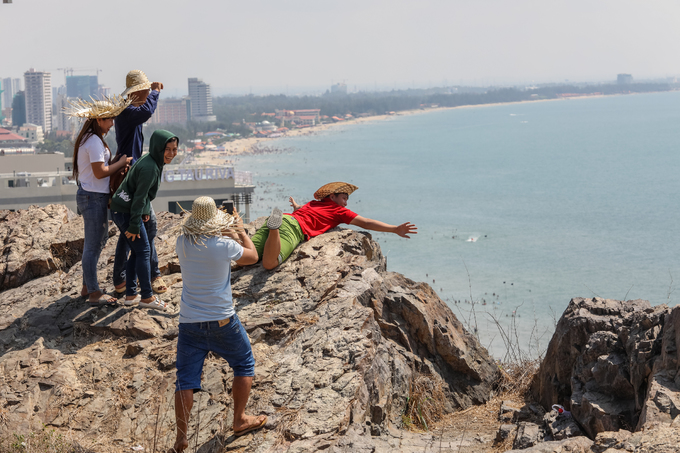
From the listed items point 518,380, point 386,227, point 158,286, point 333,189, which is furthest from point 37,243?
point 518,380

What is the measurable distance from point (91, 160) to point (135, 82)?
0.75m

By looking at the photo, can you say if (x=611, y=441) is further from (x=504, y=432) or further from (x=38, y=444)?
(x=38, y=444)

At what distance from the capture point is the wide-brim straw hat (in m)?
5.00

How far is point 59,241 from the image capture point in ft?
23.2

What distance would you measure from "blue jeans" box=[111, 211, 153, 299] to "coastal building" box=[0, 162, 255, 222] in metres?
27.8

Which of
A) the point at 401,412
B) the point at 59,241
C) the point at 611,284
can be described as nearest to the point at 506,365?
the point at 401,412

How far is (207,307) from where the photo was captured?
379 cm

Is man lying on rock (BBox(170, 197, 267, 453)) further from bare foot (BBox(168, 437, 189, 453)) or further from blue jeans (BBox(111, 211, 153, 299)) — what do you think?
blue jeans (BBox(111, 211, 153, 299))

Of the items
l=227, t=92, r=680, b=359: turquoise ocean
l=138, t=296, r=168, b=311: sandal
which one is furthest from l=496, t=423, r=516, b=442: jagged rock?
l=138, t=296, r=168, b=311: sandal

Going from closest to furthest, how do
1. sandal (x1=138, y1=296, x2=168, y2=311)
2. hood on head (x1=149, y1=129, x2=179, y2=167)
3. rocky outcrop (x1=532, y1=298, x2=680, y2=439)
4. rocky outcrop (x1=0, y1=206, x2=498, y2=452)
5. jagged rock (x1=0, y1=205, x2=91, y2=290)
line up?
rocky outcrop (x1=532, y1=298, x2=680, y2=439) → rocky outcrop (x1=0, y1=206, x2=498, y2=452) → hood on head (x1=149, y1=129, x2=179, y2=167) → sandal (x1=138, y1=296, x2=168, y2=311) → jagged rock (x1=0, y1=205, x2=91, y2=290)

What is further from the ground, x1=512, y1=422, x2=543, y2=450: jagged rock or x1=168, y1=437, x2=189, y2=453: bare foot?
x1=168, y1=437, x2=189, y2=453: bare foot

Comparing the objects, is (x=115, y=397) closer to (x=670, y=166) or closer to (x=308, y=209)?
(x=308, y=209)

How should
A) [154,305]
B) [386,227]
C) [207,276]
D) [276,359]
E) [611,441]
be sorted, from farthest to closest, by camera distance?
[386,227], [154,305], [276,359], [207,276], [611,441]

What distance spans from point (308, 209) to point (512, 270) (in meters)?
35.7
